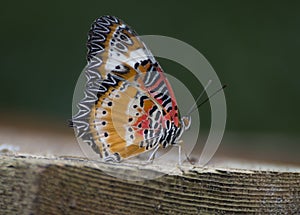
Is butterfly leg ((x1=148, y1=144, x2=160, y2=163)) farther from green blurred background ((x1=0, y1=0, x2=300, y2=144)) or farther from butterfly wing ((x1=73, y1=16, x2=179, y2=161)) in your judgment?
green blurred background ((x1=0, y1=0, x2=300, y2=144))

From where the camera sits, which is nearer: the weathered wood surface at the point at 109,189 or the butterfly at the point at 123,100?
the weathered wood surface at the point at 109,189

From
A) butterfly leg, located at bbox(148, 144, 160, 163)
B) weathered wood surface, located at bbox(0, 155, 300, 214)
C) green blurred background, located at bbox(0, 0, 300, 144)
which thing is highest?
green blurred background, located at bbox(0, 0, 300, 144)

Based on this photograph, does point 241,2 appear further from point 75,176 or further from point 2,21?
point 75,176

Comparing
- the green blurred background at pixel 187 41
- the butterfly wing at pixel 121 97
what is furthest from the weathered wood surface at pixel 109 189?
the green blurred background at pixel 187 41

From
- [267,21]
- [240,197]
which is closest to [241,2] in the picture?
[267,21]

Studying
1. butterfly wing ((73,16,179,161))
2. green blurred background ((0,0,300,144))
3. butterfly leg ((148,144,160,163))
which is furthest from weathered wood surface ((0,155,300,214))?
green blurred background ((0,0,300,144))

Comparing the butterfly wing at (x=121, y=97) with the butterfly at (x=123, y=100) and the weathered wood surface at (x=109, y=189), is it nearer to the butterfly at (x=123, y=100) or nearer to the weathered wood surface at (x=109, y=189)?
the butterfly at (x=123, y=100)

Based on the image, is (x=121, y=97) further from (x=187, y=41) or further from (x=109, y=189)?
(x=187, y=41)
